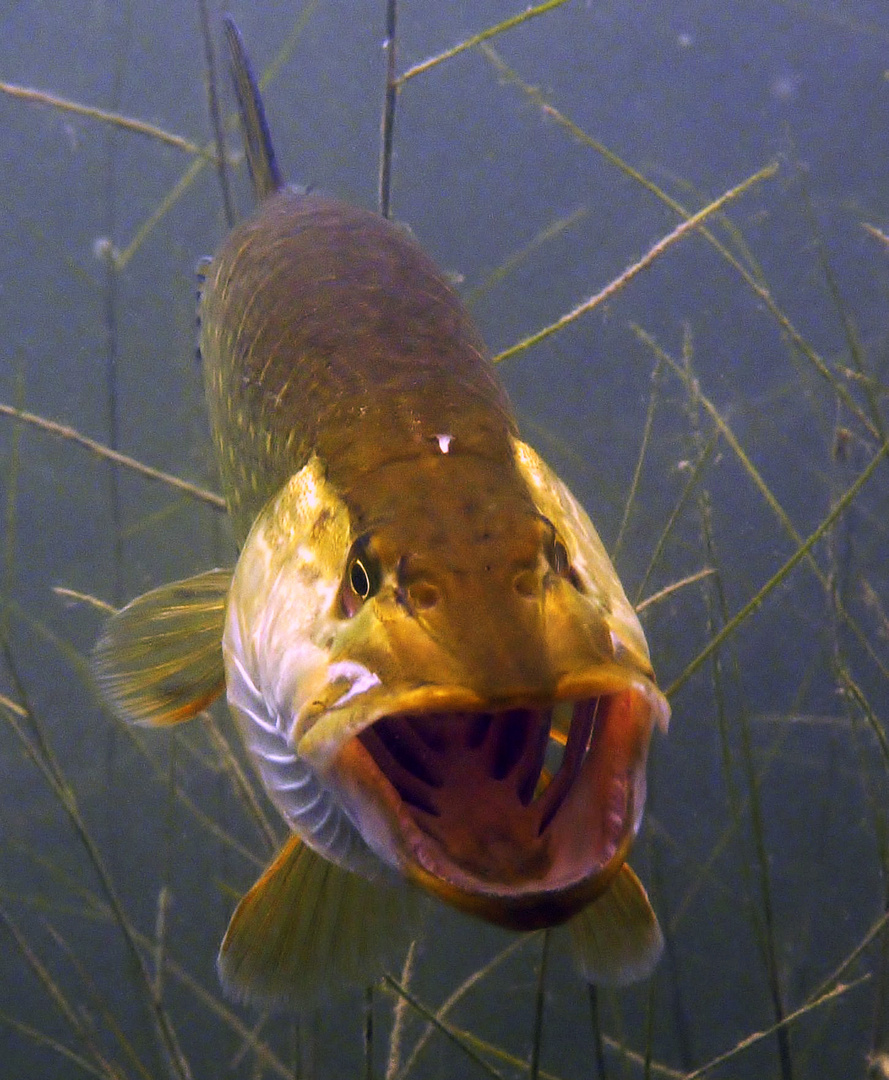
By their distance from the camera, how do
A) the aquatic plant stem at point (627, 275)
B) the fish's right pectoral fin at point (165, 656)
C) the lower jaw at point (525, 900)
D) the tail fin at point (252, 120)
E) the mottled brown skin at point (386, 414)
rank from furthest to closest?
the tail fin at point (252, 120)
the aquatic plant stem at point (627, 275)
the fish's right pectoral fin at point (165, 656)
the mottled brown skin at point (386, 414)
the lower jaw at point (525, 900)

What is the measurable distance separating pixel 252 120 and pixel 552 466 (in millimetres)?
1778

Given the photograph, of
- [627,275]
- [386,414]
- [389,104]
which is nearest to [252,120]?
[389,104]

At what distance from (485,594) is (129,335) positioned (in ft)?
31.2

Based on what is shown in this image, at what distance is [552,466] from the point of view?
333 cm

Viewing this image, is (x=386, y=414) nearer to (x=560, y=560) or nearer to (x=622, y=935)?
(x=560, y=560)

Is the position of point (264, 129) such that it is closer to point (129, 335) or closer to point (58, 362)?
point (129, 335)

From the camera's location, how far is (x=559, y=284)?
353 inches

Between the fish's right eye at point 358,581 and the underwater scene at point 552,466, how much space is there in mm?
546

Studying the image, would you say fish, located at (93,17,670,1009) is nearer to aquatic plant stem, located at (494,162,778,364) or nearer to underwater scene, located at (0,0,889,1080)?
underwater scene, located at (0,0,889,1080)

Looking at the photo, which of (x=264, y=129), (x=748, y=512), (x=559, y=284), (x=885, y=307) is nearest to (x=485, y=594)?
(x=264, y=129)

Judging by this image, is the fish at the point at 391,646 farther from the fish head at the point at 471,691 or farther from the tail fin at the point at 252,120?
the tail fin at the point at 252,120

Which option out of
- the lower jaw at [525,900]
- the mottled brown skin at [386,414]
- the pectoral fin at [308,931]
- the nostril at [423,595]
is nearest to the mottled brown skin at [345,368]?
the mottled brown skin at [386,414]

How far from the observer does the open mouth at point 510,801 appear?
2.19 feet

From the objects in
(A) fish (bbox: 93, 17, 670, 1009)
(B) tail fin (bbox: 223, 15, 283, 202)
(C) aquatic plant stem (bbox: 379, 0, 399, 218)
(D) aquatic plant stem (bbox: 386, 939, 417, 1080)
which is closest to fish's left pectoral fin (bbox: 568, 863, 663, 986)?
(A) fish (bbox: 93, 17, 670, 1009)
